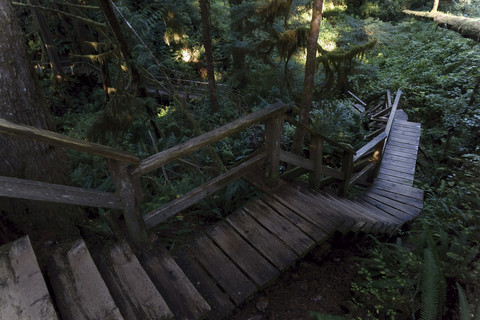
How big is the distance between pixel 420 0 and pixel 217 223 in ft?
99.8

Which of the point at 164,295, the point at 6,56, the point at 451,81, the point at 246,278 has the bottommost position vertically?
the point at 451,81

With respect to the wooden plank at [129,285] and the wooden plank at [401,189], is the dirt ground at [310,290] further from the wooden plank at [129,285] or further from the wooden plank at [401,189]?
the wooden plank at [401,189]

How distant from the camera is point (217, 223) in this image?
327cm

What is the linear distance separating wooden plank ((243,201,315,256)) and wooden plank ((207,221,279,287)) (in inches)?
14.4

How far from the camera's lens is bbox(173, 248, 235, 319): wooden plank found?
2475 millimetres

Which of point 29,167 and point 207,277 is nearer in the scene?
point 29,167

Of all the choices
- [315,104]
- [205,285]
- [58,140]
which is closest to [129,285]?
[205,285]

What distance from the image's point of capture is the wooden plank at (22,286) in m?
1.86

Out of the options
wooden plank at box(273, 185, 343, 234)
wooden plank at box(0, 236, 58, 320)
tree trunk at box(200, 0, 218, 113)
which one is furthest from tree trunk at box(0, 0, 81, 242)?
tree trunk at box(200, 0, 218, 113)

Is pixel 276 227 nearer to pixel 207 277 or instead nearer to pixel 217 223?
pixel 217 223

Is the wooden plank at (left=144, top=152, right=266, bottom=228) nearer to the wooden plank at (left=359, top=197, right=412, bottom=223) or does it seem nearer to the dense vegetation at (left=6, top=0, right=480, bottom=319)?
the dense vegetation at (left=6, top=0, right=480, bottom=319)

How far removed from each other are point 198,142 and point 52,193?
127 centimetres

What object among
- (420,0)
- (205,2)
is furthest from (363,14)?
(205,2)

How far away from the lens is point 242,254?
2953 millimetres
